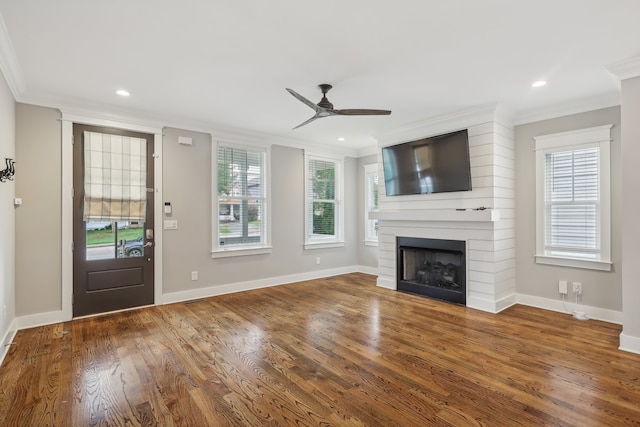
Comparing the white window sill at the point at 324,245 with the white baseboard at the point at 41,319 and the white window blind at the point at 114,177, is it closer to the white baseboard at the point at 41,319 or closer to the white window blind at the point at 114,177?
the white window blind at the point at 114,177

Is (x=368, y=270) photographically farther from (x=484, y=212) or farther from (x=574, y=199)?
(x=574, y=199)

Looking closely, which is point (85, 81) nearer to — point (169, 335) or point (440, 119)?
point (169, 335)

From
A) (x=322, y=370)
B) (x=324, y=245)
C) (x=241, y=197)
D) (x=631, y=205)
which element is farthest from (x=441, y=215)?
(x=241, y=197)

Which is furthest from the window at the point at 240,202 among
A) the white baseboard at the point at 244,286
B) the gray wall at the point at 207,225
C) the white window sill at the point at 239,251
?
the white baseboard at the point at 244,286

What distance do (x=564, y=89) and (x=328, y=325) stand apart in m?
3.62

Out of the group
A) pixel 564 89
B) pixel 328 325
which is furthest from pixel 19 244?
pixel 564 89

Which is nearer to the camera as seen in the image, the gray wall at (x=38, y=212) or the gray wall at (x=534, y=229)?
the gray wall at (x=38, y=212)

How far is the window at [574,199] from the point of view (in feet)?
12.6

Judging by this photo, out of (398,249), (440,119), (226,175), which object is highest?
(440,119)

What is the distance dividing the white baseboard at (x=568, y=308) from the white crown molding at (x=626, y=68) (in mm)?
2534

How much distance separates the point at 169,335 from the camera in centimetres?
342

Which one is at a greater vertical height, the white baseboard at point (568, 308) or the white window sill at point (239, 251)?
the white window sill at point (239, 251)

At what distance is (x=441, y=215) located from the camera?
4.52 metres

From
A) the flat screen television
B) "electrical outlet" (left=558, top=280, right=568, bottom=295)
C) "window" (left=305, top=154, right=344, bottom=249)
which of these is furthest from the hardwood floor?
"window" (left=305, top=154, right=344, bottom=249)
